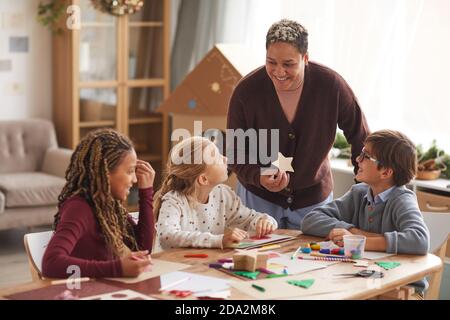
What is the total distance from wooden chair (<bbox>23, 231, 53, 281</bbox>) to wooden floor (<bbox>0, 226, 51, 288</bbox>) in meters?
1.88

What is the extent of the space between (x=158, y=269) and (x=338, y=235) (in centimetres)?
68

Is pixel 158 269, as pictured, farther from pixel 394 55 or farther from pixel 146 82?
pixel 146 82

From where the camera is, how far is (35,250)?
2635 millimetres

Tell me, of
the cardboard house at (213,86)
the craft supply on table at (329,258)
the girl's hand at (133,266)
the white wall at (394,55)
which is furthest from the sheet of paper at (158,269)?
the white wall at (394,55)

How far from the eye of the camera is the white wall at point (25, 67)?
5984 mm

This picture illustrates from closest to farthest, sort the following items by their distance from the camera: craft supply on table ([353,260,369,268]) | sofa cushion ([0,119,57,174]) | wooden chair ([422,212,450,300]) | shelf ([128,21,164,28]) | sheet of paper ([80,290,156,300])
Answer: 1. sheet of paper ([80,290,156,300])
2. craft supply on table ([353,260,369,268])
3. wooden chair ([422,212,450,300])
4. sofa cushion ([0,119,57,174])
5. shelf ([128,21,164,28])

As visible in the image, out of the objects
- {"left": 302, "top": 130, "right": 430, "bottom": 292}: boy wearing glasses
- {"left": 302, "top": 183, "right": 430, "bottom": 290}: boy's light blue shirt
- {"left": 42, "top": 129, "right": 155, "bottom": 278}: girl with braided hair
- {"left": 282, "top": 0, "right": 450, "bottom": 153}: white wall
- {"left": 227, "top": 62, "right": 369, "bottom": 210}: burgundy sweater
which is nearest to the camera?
{"left": 42, "top": 129, "right": 155, "bottom": 278}: girl with braided hair

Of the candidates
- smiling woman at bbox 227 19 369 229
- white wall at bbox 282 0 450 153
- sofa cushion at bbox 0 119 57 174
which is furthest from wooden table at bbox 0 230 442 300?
sofa cushion at bbox 0 119 57 174

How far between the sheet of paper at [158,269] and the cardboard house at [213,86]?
2.62 metres

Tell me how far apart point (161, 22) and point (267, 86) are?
335 cm

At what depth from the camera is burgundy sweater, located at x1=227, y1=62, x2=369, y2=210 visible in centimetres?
315

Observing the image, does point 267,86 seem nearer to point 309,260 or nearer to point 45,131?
point 309,260

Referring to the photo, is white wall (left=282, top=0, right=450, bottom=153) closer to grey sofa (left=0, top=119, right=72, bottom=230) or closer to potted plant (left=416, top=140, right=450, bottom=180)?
potted plant (left=416, top=140, right=450, bottom=180)

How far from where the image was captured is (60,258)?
2299 millimetres
